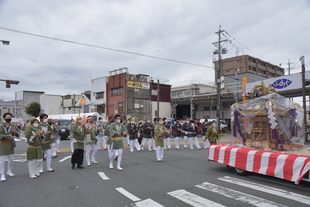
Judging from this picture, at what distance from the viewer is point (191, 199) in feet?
16.7

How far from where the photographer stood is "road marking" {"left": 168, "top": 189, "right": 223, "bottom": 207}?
4.81m

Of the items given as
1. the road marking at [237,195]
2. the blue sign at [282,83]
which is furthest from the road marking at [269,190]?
the blue sign at [282,83]

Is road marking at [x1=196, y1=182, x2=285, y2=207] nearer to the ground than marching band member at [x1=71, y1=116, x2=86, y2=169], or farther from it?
nearer to the ground

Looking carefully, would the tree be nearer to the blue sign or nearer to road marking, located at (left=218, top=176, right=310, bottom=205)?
the blue sign

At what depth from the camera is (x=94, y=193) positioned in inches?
218

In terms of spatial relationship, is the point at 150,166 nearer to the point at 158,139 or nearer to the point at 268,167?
the point at 158,139

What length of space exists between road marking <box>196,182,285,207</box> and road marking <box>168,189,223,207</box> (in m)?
0.62

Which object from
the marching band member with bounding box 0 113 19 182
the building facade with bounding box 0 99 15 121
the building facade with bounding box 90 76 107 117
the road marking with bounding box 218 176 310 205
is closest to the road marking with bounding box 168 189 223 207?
the road marking with bounding box 218 176 310 205

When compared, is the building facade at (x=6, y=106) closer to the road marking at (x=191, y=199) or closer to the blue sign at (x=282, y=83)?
the blue sign at (x=282, y=83)

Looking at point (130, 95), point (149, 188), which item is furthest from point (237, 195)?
point (130, 95)

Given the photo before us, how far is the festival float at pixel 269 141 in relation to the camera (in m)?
6.03

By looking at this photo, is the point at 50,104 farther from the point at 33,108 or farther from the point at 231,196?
the point at 231,196

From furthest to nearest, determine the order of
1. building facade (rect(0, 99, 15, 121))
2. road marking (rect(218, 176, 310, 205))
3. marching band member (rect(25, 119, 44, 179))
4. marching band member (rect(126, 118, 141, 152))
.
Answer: building facade (rect(0, 99, 15, 121)), marching band member (rect(126, 118, 141, 152)), marching band member (rect(25, 119, 44, 179)), road marking (rect(218, 176, 310, 205))

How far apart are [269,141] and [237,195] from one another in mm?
2626
